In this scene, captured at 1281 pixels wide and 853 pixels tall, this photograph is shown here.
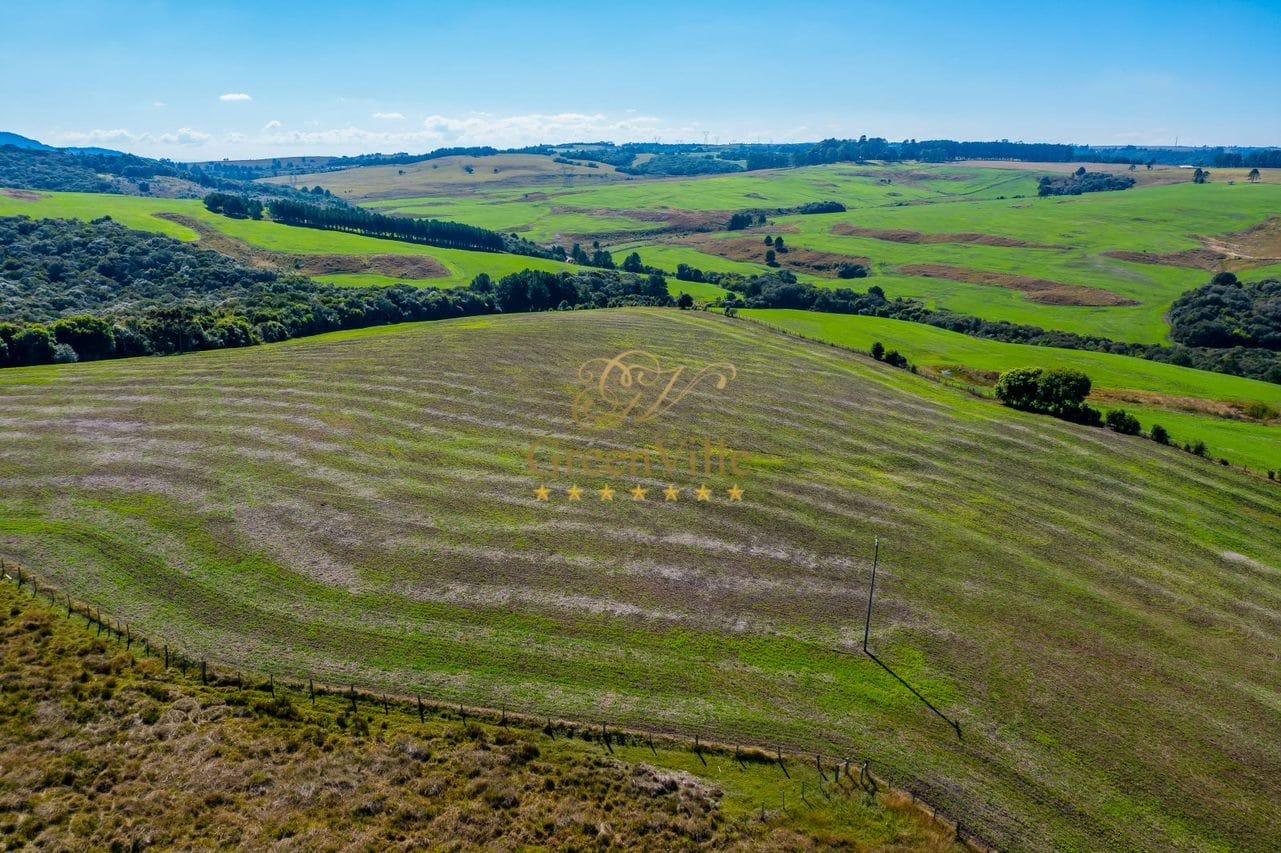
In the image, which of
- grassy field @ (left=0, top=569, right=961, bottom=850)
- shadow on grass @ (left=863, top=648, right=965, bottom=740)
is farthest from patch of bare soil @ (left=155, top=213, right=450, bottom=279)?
shadow on grass @ (left=863, top=648, right=965, bottom=740)

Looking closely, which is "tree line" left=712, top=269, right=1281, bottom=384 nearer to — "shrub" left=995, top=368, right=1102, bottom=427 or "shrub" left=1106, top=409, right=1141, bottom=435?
"shrub" left=995, top=368, right=1102, bottom=427

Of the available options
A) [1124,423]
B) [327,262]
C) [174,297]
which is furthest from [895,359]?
[174,297]

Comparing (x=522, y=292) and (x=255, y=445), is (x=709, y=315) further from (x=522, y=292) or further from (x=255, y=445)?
(x=255, y=445)

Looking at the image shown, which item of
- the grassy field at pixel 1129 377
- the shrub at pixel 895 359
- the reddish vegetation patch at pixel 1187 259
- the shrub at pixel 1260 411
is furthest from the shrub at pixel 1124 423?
the reddish vegetation patch at pixel 1187 259

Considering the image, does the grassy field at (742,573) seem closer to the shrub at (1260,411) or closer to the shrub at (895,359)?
the shrub at (1260,411)

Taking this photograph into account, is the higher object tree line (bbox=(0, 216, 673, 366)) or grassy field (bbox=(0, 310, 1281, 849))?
tree line (bbox=(0, 216, 673, 366))

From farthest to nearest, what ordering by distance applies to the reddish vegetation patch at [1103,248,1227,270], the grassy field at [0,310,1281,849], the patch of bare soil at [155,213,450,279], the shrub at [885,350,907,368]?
the reddish vegetation patch at [1103,248,1227,270], the patch of bare soil at [155,213,450,279], the shrub at [885,350,907,368], the grassy field at [0,310,1281,849]
